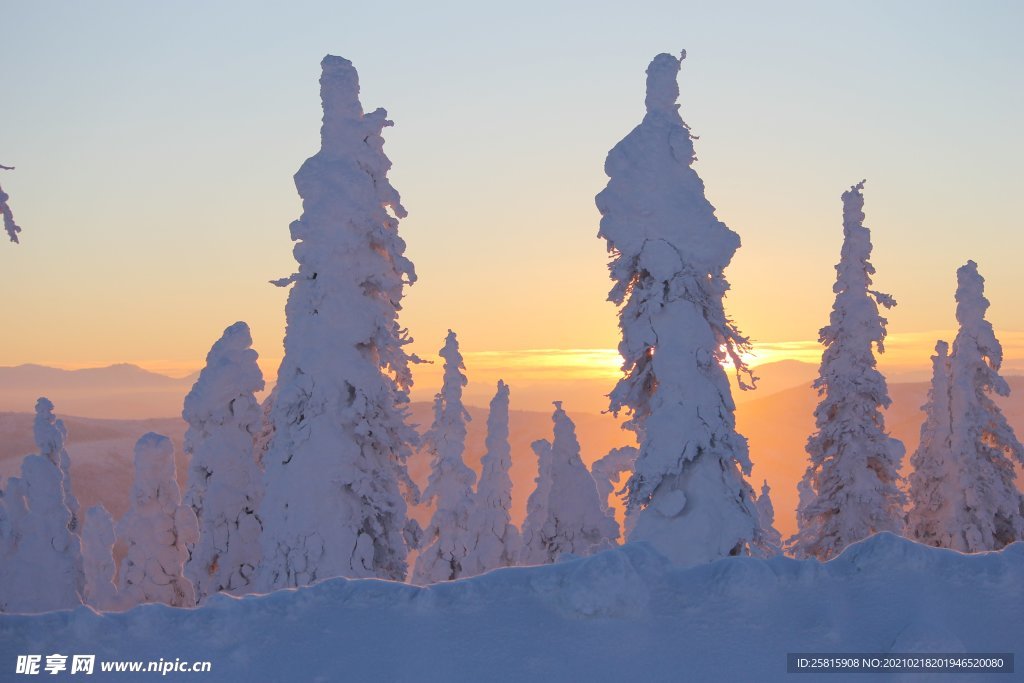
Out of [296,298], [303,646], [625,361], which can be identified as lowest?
[303,646]

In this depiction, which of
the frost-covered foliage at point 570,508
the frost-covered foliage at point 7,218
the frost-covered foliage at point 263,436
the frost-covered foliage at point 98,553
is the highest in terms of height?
the frost-covered foliage at point 7,218

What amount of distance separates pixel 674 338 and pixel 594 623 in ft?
29.9

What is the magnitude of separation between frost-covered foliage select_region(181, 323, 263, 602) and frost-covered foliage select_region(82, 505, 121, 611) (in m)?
12.0

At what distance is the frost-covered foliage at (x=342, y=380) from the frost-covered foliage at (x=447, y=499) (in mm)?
14322

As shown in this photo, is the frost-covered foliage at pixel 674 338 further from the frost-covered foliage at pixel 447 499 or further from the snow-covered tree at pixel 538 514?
the frost-covered foliage at pixel 447 499

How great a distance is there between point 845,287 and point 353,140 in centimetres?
1581

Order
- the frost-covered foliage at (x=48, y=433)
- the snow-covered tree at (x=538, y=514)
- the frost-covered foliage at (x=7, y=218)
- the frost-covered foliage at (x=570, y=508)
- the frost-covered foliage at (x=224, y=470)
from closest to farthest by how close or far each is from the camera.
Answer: the frost-covered foliage at (x=7, y=218), the frost-covered foliage at (x=224, y=470), the frost-covered foliage at (x=48, y=433), the frost-covered foliage at (x=570, y=508), the snow-covered tree at (x=538, y=514)

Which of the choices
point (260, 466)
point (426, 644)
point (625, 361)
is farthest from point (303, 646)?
point (260, 466)

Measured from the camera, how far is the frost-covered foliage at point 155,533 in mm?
26094

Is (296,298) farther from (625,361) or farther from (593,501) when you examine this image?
(593,501)

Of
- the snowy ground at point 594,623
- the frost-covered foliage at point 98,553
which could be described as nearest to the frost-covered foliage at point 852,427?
the snowy ground at point 594,623

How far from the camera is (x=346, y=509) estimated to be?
21.2 meters

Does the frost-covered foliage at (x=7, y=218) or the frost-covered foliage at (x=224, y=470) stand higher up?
the frost-covered foliage at (x=7, y=218)

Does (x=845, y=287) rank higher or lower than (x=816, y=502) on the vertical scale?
higher
